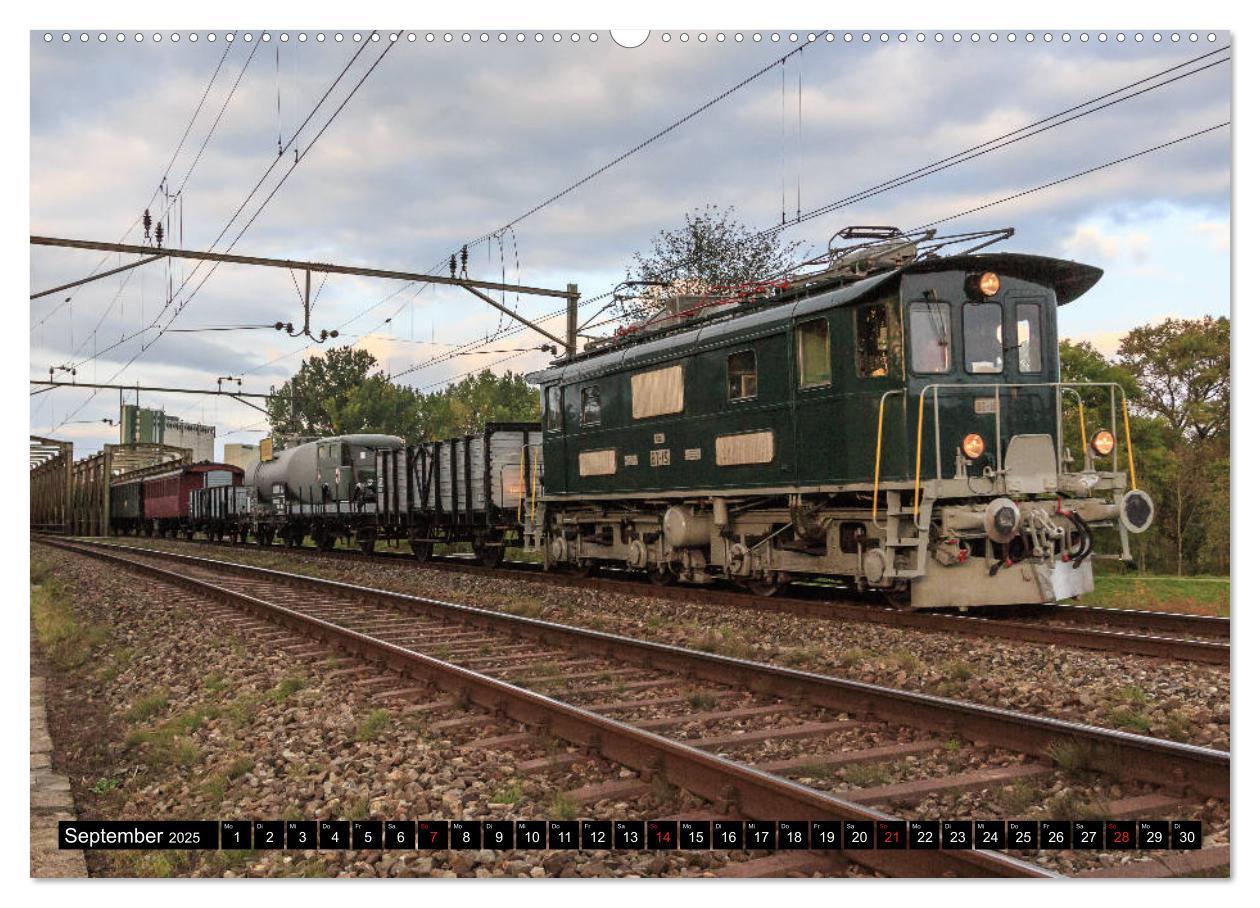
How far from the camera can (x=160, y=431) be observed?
22641 millimetres

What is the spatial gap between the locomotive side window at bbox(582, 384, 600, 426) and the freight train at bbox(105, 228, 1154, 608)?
0.44 m

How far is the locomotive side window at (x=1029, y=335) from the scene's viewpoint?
39.3 ft

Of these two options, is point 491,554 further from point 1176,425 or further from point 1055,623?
point 1176,425

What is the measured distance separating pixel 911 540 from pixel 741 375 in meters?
3.67

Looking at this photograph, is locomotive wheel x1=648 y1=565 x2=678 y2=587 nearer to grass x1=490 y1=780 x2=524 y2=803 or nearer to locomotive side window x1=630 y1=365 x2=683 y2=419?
locomotive side window x1=630 y1=365 x2=683 y2=419

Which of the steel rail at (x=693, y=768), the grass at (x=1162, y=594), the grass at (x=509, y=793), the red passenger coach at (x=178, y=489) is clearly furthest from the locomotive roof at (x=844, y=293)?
the red passenger coach at (x=178, y=489)

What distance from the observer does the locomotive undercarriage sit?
436 inches

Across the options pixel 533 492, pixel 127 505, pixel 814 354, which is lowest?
pixel 127 505

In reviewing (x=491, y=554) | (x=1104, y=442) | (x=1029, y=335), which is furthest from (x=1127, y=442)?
(x=491, y=554)

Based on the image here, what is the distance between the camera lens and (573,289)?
20250mm

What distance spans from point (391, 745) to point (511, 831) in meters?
3.59

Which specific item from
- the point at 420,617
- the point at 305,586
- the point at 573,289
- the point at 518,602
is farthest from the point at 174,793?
the point at 573,289

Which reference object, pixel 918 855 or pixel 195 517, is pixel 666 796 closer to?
pixel 918 855

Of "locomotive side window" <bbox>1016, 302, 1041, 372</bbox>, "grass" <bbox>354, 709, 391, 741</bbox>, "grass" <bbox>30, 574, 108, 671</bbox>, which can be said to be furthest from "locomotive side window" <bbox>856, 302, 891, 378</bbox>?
"grass" <bbox>30, 574, 108, 671</bbox>
